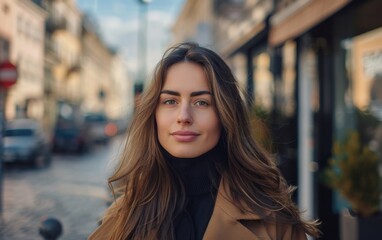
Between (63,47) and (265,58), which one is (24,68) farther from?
(265,58)

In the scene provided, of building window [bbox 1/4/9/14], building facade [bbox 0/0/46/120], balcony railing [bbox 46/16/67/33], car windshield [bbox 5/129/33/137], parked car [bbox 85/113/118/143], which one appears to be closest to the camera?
building window [bbox 1/4/9/14]

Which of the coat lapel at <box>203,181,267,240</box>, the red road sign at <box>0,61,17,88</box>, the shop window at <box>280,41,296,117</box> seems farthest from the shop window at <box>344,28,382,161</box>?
the red road sign at <box>0,61,17,88</box>

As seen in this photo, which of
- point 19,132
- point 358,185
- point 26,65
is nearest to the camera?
point 358,185

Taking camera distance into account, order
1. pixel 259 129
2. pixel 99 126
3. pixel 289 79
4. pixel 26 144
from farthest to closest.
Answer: pixel 99 126 < pixel 26 144 < pixel 289 79 < pixel 259 129

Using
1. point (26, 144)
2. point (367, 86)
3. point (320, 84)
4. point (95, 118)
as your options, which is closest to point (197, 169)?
point (367, 86)

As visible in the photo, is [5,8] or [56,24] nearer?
[5,8]

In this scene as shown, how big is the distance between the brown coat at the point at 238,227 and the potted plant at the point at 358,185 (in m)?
2.86

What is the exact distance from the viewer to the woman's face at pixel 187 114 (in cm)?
173

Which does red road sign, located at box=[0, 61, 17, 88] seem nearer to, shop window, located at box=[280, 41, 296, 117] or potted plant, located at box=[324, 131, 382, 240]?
shop window, located at box=[280, 41, 296, 117]

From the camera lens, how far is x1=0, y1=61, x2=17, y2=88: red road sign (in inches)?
354

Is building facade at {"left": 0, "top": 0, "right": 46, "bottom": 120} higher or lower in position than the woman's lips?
higher

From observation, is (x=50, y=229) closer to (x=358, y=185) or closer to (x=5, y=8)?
(x=358, y=185)

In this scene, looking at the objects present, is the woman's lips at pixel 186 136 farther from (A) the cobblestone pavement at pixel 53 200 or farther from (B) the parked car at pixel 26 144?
(B) the parked car at pixel 26 144

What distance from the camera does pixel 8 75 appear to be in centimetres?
907
